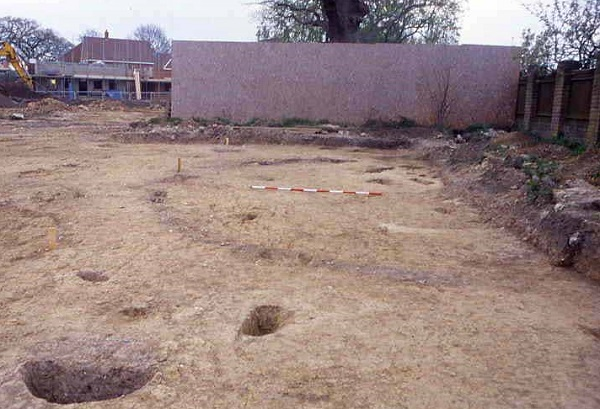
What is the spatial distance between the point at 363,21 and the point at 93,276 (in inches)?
991

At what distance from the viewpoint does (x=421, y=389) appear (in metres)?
3.53

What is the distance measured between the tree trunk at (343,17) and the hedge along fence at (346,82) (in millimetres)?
4786

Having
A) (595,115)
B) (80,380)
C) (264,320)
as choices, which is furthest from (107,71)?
(80,380)

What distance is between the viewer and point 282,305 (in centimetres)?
488

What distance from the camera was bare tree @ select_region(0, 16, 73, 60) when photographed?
60906 mm

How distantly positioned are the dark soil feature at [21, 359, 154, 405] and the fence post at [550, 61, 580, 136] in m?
12.3

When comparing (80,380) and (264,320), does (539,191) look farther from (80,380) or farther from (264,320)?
(80,380)

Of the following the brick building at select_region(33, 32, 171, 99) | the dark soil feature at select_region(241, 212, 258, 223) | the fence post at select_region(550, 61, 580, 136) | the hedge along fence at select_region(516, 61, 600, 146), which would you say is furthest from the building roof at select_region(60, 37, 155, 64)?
the dark soil feature at select_region(241, 212, 258, 223)

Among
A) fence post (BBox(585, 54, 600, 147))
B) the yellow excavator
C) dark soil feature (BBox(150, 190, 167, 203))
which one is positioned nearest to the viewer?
dark soil feature (BBox(150, 190, 167, 203))

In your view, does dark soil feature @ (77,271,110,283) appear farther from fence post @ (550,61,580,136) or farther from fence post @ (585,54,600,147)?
fence post @ (550,61,580,136)

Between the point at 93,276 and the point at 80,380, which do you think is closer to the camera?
the point at 80,380

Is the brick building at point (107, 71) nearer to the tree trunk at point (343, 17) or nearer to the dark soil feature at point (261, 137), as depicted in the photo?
the tree trunk at point (343, 17)

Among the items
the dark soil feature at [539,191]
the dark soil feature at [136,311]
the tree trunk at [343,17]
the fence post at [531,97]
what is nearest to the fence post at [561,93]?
the dark soil feature at [539,191]

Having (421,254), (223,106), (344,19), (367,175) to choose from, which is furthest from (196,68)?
(421,254)
